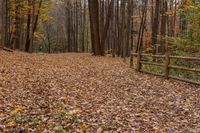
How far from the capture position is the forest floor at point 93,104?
6391mm

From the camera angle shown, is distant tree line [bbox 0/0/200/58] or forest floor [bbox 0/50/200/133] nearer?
forest floor [bbox 0/50/200/133]

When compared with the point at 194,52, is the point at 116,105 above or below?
below

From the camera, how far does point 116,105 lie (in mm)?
8203

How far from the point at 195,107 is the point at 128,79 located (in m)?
4.56

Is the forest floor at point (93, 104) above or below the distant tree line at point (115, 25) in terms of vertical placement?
below

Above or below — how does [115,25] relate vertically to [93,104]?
above

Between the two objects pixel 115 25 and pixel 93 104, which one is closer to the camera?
pixel 93 104

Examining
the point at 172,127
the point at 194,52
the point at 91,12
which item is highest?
the point at 91,12

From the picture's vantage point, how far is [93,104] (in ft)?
26.7

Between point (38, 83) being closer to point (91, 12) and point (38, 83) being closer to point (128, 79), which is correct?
point (128, 79)

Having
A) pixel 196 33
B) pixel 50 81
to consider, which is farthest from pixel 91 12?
pixel 50 81

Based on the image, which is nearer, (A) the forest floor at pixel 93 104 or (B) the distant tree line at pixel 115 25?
(A) the forest floor at pixel 93 104

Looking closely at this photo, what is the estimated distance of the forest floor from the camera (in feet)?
21.0

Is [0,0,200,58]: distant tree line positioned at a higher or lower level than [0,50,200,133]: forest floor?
higher
